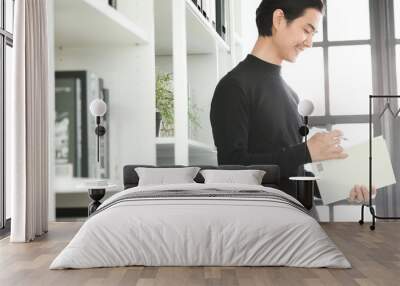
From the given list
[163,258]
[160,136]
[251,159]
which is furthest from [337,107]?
[163,258]

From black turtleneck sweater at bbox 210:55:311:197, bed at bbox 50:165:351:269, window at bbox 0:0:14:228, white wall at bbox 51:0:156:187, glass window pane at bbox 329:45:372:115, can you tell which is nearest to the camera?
bed at bbox 50:165:351:269

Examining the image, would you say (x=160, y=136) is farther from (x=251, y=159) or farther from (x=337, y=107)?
(x=337, y=107)

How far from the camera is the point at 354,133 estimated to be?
5.78 meters

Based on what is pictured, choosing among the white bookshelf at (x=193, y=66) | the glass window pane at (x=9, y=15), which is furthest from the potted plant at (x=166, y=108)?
the glass window pane at (x=9, y=15)

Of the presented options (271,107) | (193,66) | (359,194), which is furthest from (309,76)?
(359,194)

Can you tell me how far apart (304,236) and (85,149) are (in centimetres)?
364

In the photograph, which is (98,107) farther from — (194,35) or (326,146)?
(326,146)

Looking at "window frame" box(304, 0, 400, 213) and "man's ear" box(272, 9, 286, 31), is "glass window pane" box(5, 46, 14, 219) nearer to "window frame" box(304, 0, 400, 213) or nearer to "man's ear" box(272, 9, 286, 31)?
"man's ear" box(272, 9, 286, 31)

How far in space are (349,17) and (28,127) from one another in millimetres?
3583

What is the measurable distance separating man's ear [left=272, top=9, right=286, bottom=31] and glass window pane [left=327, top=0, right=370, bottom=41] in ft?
1.74

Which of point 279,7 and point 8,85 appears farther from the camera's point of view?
point 279,7

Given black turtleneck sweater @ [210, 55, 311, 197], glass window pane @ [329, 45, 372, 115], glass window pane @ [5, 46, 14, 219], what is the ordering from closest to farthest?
glass window pane @ [5, 46, 14, 219], black turtleneck sweater @ [210, 55, 311, 197], glass window pane @ [329, 45, 372, 115]

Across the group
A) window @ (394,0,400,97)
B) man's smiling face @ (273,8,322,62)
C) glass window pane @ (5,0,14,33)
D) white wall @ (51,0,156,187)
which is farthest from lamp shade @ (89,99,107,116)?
window @ (394,0,400,97)

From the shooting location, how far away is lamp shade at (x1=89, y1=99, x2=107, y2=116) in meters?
5.78
